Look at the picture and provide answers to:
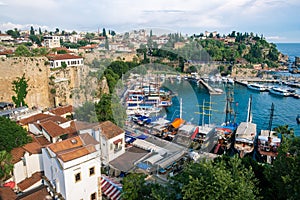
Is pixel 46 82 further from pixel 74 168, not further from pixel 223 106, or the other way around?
pixel 223 106

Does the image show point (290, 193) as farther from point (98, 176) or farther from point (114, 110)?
point (114, 110)

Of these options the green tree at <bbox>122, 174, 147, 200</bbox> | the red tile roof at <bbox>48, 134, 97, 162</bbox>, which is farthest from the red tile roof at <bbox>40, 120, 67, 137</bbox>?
the green tree at <bbox>122, 174, 147, 200</bbox>

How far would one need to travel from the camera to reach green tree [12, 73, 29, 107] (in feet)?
34.2

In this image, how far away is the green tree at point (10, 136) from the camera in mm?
5788

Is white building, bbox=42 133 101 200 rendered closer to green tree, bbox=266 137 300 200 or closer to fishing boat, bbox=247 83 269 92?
green tree, bbox=266 137 300 200

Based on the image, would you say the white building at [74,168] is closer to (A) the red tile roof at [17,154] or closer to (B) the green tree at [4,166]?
(B) the green tree at [4,166]

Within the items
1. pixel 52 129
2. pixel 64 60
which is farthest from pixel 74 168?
pixel 64 60

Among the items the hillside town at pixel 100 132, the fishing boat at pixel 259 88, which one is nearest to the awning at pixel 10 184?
the hillside town at pixel 100 132

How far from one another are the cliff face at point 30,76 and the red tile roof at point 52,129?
4395 millimetres

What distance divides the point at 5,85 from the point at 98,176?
26.0 ft

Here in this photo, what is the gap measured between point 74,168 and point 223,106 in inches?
368

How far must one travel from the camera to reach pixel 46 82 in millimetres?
11602

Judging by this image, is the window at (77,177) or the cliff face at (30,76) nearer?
the window at (77,177)

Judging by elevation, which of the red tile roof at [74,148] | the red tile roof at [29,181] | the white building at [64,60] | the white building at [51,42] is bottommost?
the red tile roof at [29,181]
